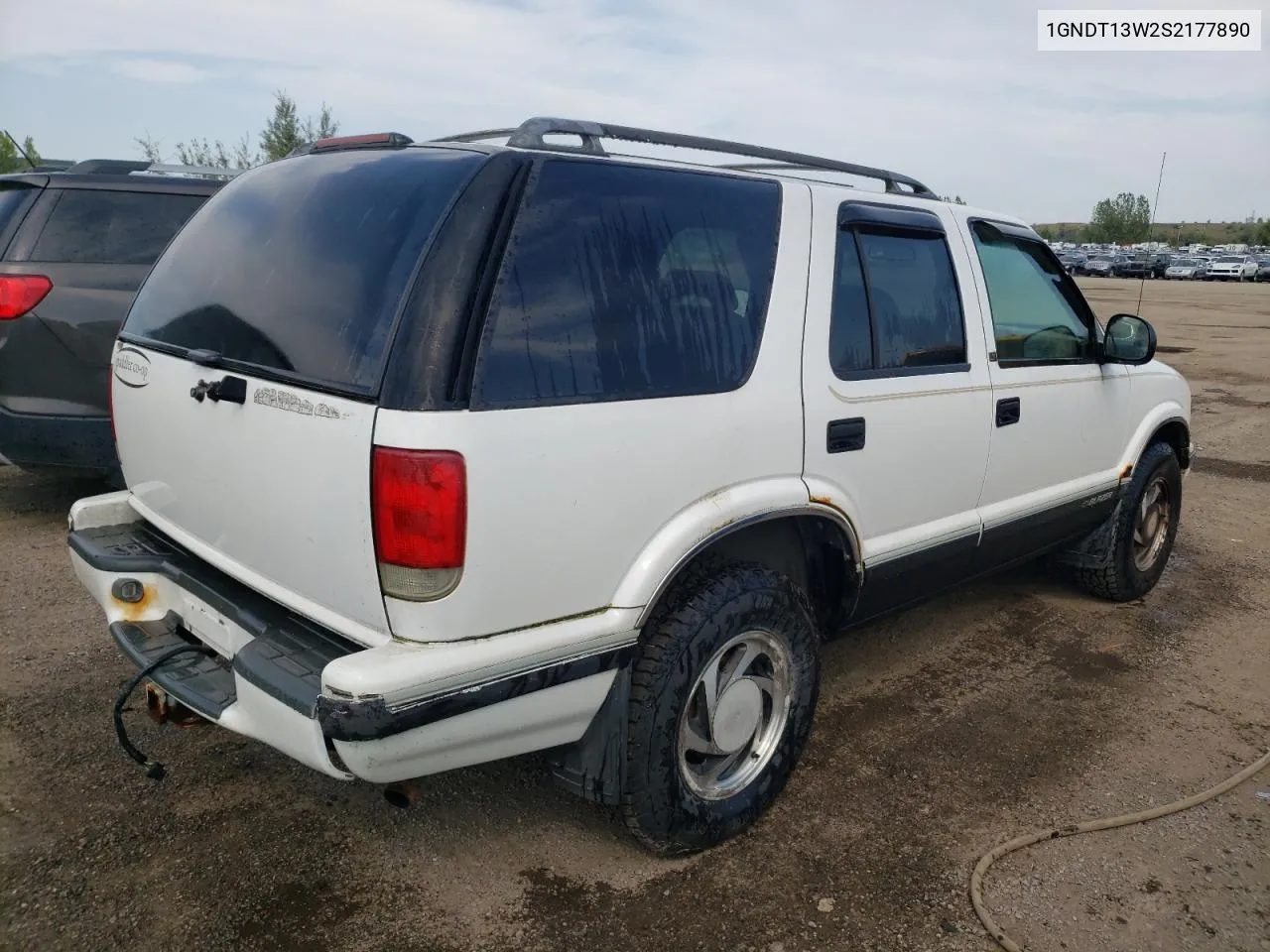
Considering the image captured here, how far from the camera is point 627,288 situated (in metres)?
2.41

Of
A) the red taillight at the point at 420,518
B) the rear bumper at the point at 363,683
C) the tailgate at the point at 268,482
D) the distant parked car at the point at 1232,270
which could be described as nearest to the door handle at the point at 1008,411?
the rear bumper at the point at 363,683

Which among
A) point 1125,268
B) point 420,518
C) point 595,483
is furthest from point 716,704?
point 1125,268

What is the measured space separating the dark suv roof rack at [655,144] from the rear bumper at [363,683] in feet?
3.92

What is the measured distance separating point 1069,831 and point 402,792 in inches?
75.6

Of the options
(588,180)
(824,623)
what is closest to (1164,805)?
(824,623)

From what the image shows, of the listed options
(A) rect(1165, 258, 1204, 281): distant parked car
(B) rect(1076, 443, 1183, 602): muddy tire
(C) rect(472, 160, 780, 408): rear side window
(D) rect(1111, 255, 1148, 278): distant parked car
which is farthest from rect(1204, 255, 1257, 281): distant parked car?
(C) rect(472, 160, 780, 408): rear side window

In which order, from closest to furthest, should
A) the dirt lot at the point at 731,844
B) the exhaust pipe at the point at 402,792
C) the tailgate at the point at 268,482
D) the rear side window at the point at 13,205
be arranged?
1. the tailgate at the point at 268,482
2. the exhaust pipe at the point at 402,792
3. the dirt lot at the point at 731,844
4. the rear side window at the point at 13,205

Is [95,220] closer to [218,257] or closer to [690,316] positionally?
[218,257]

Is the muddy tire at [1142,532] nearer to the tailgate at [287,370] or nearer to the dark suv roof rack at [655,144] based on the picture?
the dark suv roof rack at [655,144]

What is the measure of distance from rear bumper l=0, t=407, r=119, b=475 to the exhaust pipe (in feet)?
11.6

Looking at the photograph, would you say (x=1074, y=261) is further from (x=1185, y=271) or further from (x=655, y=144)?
(x=655, y=144)

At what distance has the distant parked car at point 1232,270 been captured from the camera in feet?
174

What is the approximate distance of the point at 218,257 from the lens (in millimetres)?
2791

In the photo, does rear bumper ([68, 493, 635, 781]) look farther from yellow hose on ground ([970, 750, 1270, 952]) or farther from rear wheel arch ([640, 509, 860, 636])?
yellow hose on ground ([970, 750, 1270, 952])
